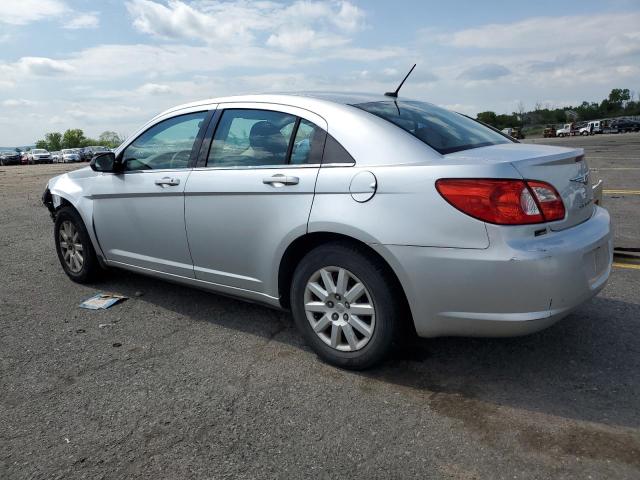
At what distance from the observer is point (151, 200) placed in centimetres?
412

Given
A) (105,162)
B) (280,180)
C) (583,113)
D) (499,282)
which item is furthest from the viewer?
(583,113)

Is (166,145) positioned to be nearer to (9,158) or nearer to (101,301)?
(101,301)

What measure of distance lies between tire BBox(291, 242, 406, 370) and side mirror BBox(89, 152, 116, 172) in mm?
2061

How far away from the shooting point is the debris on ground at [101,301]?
179 inches

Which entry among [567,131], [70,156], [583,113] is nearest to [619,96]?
[583,113]

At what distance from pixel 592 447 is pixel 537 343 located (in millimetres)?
1137

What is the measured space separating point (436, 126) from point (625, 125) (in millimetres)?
64894

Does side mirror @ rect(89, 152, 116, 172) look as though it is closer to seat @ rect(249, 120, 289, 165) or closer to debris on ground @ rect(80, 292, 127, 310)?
debris on ground @ rect(80, 292, 127, 310)

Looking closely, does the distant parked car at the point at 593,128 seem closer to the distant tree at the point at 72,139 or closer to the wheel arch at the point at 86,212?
the wheel arch at the point at 86,212

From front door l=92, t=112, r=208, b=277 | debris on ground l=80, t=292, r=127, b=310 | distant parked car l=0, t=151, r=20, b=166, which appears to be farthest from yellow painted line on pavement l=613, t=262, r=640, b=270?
distant parked car l=0, t=151, r=20, b=166

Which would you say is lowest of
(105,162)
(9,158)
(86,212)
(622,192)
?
(9,158)

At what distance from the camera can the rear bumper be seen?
2.59 metres

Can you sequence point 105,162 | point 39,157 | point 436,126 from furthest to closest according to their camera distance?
point 39,157 → point 105,162 → point 436,126

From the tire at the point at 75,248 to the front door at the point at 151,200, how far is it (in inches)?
12.2
